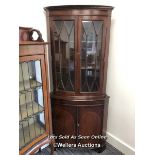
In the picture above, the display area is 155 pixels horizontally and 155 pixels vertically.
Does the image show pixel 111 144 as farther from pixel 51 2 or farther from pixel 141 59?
pixel 51 2

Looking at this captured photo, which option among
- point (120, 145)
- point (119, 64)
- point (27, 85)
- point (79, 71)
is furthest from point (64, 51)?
point (120, 145)

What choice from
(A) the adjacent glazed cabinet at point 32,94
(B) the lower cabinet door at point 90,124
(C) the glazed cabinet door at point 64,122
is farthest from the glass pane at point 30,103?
(B) the lower cabinet door at point 90,124

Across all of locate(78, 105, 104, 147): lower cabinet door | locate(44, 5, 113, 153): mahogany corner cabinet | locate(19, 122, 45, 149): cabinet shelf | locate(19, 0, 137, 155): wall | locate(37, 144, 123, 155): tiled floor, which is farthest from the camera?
locate(37, 144, 123, 155): tiled floor

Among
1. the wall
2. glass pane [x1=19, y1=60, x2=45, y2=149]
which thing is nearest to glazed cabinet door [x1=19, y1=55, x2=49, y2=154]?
glass pane [x1=19, y1=60, x2=45, y2=149]

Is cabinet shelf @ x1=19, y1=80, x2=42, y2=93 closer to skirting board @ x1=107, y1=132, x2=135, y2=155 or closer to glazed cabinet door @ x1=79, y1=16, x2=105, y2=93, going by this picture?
glazed cabinet door @ x1=79, y1=16, x2=105, y2=93

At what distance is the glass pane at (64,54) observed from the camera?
1823mm

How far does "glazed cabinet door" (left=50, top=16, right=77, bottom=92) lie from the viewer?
1.80 metres

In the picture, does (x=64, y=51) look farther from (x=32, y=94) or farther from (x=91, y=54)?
(x=32, y=94)

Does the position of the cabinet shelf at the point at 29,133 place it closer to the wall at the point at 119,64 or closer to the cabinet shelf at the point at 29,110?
the cabinet shelf at the point at 29,110

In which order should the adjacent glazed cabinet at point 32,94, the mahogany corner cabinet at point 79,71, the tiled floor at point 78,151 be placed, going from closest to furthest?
the adjacent glazed cabinet at point 32,94
the mahogany corner cabinet at point 79,71
the tiled floor at point 78,151

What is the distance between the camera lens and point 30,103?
66.2 inches

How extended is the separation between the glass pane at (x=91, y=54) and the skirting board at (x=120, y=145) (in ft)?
2.61

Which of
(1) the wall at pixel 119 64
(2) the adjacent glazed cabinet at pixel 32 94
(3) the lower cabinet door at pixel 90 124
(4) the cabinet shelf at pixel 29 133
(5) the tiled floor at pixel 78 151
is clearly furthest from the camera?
(5) the tiled floor at pixel 78 151
